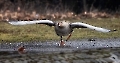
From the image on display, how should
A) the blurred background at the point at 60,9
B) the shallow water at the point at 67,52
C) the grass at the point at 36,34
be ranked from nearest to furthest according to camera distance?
the shallow water at the point at 67,52
the grass at the point at 36,34
the blurred background at the point at 60,9

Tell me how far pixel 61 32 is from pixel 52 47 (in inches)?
22.3

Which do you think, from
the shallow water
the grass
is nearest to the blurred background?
the grass

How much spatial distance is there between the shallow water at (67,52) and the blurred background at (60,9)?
593 cm

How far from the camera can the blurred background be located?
19906 millimetres

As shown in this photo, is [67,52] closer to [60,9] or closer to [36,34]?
[36,34]

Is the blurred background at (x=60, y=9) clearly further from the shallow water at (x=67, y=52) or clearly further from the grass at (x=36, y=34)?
the shallow water at (x=67, y=52)

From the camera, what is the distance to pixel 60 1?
2150 centimetres

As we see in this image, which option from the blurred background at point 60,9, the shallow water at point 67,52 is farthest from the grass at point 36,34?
the blurred background at point 60,9

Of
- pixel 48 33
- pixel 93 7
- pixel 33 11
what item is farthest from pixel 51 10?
pixel 48 33

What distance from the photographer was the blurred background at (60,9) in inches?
784

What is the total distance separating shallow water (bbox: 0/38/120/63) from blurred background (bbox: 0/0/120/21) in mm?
5926

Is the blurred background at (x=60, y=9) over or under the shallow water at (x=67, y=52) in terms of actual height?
over

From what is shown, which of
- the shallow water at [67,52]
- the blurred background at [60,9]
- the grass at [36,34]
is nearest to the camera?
the shallow water at [67,52]

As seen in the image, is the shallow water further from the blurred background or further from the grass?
the blurred background
